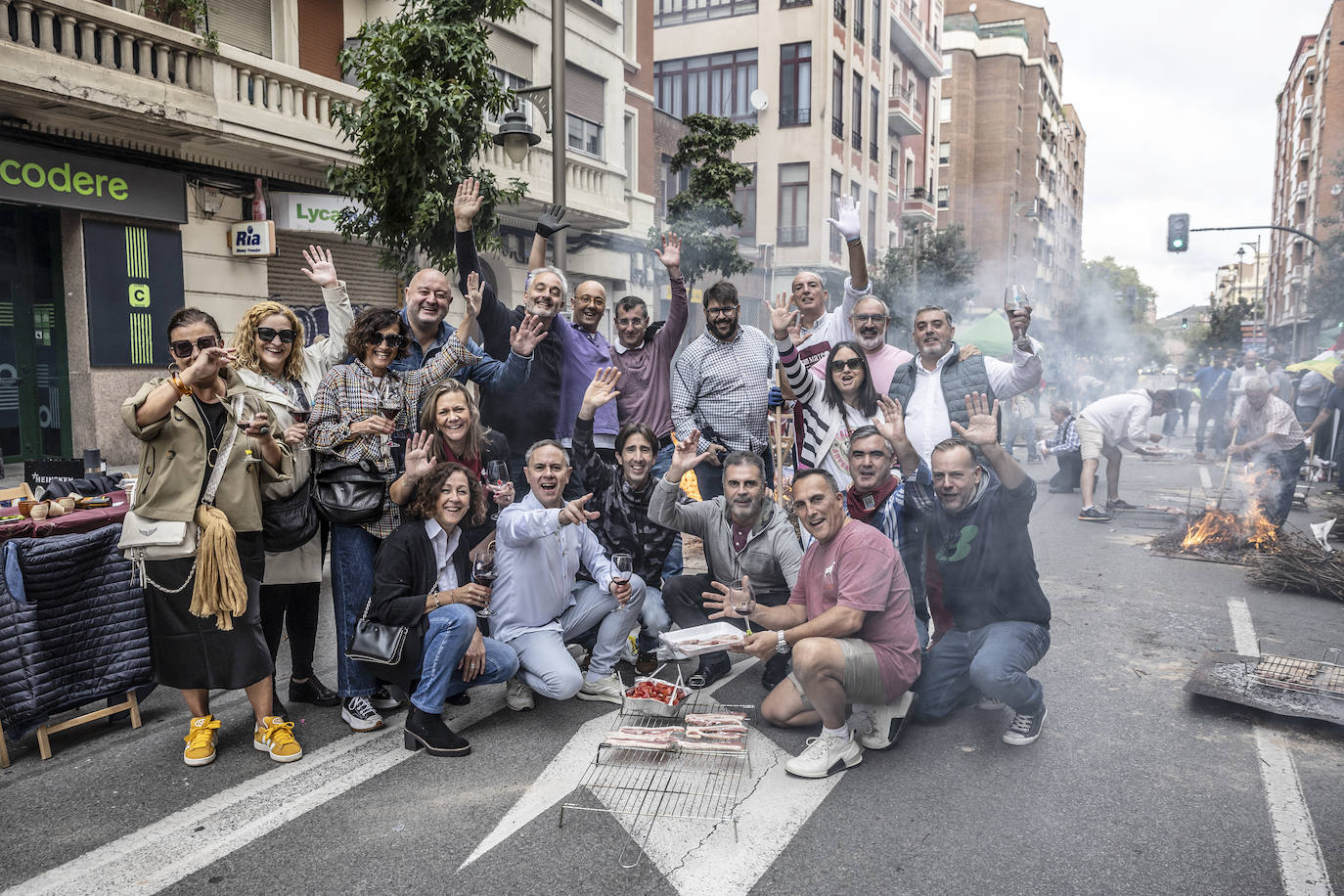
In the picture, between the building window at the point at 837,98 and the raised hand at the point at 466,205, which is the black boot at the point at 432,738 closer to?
the raised hand at the point at 466,205

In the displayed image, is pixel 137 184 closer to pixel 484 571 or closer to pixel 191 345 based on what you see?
pixel 191 345

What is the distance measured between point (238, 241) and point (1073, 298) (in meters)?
81.7

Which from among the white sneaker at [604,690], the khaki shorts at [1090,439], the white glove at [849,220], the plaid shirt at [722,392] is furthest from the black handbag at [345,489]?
the khaki shorts at [1090,439]

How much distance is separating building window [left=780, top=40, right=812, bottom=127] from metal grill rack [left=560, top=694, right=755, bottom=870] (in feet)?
91.7

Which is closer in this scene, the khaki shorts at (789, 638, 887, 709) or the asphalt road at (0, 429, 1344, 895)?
the asphalt road at (0, 429, 1344, 895)

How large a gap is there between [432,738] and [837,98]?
2930 centimetres

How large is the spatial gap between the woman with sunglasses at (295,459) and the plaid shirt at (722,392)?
200 cm

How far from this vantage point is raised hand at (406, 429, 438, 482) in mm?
4203

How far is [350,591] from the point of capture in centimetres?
442

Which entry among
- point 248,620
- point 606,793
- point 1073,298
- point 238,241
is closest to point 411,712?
point 248,620

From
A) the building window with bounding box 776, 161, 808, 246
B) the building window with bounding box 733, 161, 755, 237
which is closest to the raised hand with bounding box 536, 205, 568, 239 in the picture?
the building window with bounding box 776, 161, 808, 246

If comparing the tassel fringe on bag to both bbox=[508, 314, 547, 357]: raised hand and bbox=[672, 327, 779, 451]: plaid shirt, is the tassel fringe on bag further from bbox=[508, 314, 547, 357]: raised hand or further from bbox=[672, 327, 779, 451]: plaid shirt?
bbox=[672, 327, 779, 451]: plaid shirt

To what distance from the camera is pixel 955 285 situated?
101ft

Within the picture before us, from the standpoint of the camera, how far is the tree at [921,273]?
96.0ft
